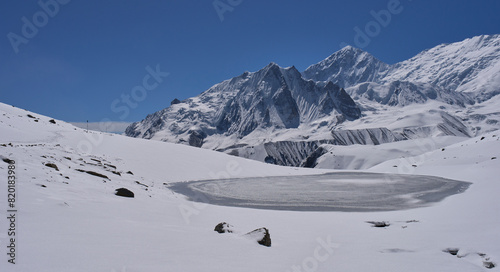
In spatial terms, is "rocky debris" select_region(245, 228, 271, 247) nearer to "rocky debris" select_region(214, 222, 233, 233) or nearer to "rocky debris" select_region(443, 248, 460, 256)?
"rocky debris" select_region(214, 222, 233, 233)

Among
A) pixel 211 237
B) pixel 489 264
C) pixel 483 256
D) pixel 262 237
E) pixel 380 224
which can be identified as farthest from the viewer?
pixel 380 224

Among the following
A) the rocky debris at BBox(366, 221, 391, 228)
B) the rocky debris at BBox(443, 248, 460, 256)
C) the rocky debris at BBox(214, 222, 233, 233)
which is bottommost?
the rocky debris at BBox(443, 248, 460, 256)

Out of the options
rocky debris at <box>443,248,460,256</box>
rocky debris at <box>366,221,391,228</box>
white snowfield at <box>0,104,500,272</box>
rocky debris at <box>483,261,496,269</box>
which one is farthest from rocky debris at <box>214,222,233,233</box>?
rocky debris at <box>483,261,496,269</box>

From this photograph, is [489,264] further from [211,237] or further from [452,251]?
[211,237]

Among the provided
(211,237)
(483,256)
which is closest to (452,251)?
(483,256)

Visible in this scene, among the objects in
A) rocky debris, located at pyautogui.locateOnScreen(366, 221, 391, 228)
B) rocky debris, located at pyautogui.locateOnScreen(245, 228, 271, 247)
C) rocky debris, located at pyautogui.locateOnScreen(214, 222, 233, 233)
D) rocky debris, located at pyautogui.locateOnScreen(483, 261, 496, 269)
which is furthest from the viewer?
rocky debris, located at pyautogui.locateOnScreen(366, 221, 391, 228)

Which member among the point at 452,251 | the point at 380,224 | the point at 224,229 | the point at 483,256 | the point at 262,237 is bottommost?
the point at 483,256

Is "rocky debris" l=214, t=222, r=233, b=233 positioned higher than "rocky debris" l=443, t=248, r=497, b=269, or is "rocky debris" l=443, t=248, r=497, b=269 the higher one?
"rocky debris" l=214, t=222, r=233, b=233

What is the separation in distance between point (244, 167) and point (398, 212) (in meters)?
38.9

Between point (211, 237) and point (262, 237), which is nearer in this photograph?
point (262, 237)

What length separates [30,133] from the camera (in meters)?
38.0

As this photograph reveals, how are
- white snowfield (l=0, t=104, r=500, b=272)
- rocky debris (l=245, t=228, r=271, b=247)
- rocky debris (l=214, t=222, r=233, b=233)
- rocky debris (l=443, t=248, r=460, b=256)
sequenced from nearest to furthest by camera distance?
white snowfield (l=0, t=104, r=500, b=272) < rocky debris (l=443, t=248, r=460, b=256) < rocky debris (l=245, t=228, r=271, b=247) < rocky debris (l=214, t=222, r=233, b=233)

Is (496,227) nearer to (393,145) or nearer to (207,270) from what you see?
(207,270)

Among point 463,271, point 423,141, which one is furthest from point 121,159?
point 423,141
